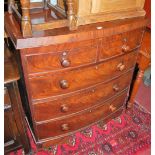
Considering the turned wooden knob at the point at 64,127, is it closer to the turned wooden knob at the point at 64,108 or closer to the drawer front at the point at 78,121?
the drawer front at the point at 78,121

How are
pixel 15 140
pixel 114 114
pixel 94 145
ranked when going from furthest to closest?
pixel 114 114, pixel 94 145, pixel 15 140

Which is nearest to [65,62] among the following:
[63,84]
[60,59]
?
[60,59]

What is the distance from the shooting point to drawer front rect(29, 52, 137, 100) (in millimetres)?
1061

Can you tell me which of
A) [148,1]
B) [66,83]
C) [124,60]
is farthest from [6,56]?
[148,1]

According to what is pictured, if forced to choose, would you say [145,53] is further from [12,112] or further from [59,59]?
[12,112]

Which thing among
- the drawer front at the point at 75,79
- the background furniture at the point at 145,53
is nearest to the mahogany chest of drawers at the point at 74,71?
the drawer front at the point at 75,79

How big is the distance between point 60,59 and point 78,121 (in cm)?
57

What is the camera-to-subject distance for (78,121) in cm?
138

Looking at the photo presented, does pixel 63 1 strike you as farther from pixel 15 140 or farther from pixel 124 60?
pixel 15 140

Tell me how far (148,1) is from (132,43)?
532 mm

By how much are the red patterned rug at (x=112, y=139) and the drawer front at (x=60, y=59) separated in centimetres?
71

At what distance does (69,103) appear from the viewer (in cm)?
123

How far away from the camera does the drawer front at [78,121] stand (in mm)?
1288
